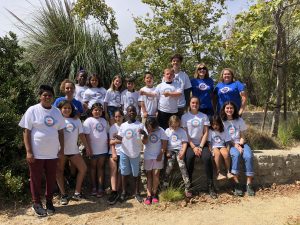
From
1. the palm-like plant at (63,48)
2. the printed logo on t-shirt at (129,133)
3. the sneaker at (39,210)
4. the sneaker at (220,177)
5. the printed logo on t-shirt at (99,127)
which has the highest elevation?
the palm-like plant at (63,48)

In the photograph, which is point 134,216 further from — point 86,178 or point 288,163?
point 288,163

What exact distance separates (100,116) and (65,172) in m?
1.07

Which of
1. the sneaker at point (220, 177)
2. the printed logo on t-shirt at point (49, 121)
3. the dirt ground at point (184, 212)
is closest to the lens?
the dirt ground at point (184, 212)

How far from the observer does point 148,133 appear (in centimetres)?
542

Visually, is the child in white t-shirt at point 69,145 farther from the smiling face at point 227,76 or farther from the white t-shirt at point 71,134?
the smiling face at point 227,76

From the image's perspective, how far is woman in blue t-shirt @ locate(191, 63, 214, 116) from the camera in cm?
594

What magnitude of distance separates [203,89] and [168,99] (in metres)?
0.66

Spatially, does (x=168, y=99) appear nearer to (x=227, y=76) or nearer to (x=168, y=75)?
(x=168, y=75)

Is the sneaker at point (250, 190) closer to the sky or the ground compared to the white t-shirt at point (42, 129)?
closer to the ground

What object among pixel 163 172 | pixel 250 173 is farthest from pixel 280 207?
pixel 163 172

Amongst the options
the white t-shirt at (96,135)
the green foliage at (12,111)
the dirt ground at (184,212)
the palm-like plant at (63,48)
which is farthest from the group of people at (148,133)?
the palm-like plant at (63,48)

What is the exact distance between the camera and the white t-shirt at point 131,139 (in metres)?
5.32

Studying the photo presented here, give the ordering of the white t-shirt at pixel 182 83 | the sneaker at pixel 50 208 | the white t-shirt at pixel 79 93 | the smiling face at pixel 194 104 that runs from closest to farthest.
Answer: the sneaker at pixel 50 208
the smiling face at pixel 194 104
the white t-shirt at pixel 182 83
the white t-shirt at pixel 79 93

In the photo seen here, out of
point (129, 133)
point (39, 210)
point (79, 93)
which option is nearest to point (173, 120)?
point (129, 133)
